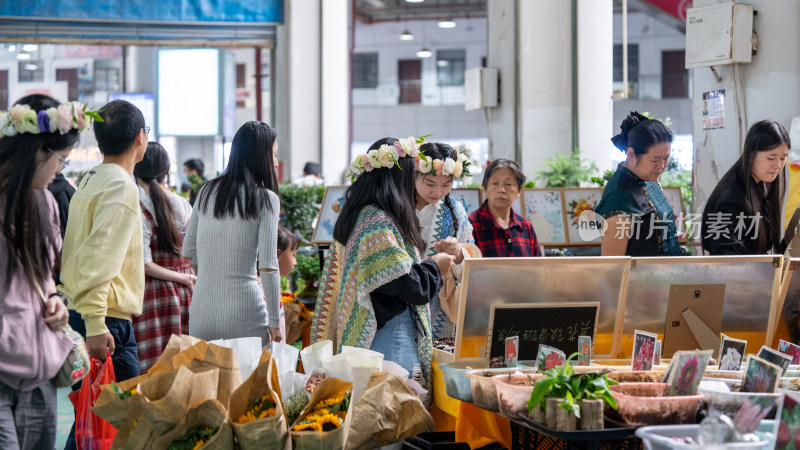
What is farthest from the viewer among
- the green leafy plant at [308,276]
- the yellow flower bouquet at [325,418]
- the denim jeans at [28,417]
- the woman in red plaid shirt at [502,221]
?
the green leafy plant at [308,276]

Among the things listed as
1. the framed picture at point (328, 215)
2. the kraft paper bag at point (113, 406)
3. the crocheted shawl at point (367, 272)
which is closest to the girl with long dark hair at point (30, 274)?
the kraft paper bag at point (113, 406)

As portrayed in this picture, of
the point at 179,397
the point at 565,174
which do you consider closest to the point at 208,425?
the point at 179,397

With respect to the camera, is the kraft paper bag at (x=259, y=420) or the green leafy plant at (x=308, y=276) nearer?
the kraft paper bag at (x=259, y=420)

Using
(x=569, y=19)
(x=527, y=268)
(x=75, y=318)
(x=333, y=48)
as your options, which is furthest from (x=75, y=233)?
(x=333, y=48)

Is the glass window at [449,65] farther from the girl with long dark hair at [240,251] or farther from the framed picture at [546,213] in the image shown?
the girl with long dark hair at [240,251]

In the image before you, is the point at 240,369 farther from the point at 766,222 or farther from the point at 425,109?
the point at 425,109

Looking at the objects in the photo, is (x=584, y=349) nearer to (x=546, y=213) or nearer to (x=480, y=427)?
(x=480, y=427)

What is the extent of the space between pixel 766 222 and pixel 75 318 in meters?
2.80

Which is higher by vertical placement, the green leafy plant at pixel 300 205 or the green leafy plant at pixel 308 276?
the green leafy plant at pixel 300 205

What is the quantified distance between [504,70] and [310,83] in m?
2.75

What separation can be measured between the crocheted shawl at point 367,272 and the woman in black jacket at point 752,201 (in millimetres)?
1232

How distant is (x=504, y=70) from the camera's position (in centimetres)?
970

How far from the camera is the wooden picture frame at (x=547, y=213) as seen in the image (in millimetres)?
→ 7012

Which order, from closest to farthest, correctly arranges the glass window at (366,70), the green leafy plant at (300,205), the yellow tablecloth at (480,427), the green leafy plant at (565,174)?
the yellow tablecloth at (480,427), the green leafy plant at (565,174), the green leafy plant at (300,205), the glass window at (366,70)
